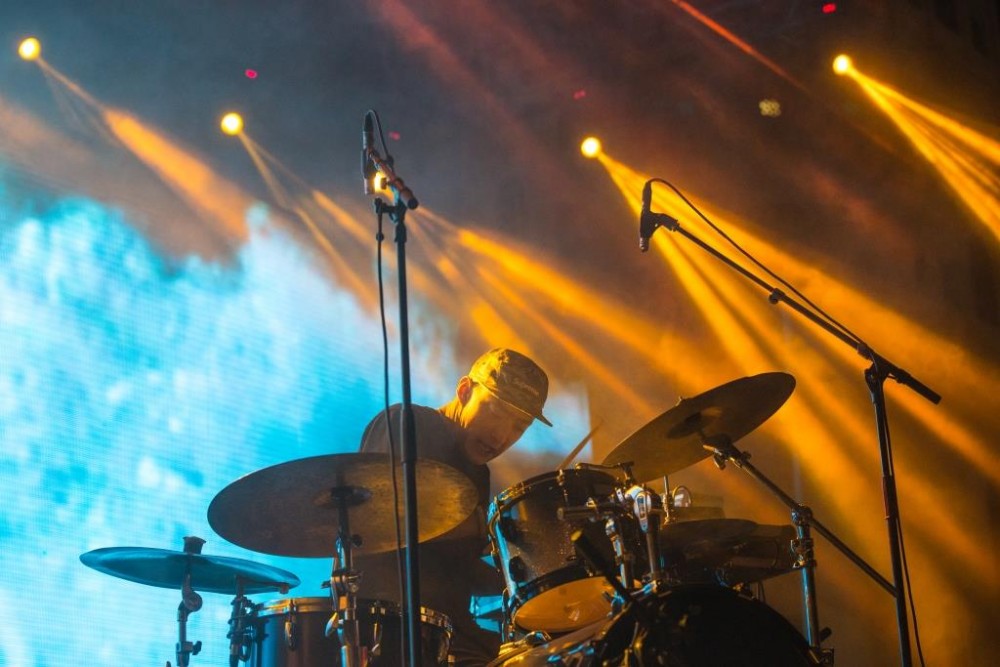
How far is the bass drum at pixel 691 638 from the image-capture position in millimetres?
2473

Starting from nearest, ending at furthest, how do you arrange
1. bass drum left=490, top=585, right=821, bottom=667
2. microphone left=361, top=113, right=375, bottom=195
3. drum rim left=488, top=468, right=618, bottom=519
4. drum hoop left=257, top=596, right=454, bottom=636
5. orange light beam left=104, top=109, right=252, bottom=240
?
bass drum left=490, top=585, right=821, bottom=667 → microphone left=361, top=113, right=375, bottom=195 → drum rim left=488, top=468, right=618, bottom=519 → drum hoop left=257, top=596, right=454, bottom=636 → orange light beam left=104, top=109, right=252, bottom=240

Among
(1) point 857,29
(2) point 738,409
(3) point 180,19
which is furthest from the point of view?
(1) point 857,29

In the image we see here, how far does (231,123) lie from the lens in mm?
5777

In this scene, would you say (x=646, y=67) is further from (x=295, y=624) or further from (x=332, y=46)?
(x=295, y=624)

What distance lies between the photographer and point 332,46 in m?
6.14

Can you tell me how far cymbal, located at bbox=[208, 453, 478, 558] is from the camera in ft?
10.5

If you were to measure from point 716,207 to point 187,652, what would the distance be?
4346mm

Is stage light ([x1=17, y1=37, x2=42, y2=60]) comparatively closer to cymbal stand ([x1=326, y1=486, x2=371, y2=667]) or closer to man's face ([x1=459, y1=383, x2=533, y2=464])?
man's face ([x1=459, y1=383, x2=533, y2=464])

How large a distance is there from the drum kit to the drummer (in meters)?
0.29

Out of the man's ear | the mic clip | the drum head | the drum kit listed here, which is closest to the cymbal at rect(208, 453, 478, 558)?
the drum kit

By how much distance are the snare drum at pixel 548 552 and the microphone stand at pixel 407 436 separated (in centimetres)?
54

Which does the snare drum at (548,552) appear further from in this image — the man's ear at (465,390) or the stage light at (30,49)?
the stage light at (30,49)

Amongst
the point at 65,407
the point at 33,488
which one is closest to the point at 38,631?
the point at 33,488

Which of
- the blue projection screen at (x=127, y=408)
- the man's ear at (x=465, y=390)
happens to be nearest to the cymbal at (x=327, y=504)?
the man's ear at (x=465, y=390)
